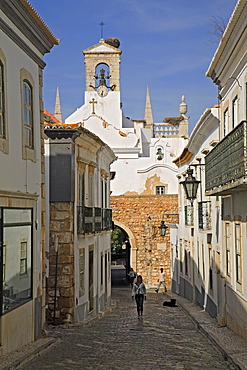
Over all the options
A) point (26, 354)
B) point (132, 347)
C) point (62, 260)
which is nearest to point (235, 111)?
point (132, 347)

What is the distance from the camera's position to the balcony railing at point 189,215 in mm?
22484

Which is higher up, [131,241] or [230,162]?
[230,162]

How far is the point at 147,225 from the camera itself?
32.8m

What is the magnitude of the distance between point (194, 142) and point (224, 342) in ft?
33.0

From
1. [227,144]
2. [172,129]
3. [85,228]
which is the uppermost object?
[172,129]

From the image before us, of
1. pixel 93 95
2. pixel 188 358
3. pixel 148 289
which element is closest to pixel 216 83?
pixel 188 358

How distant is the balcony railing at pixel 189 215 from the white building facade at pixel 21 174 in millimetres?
11540

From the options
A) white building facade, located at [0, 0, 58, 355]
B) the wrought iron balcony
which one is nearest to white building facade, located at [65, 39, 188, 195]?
the wrought iron balcony

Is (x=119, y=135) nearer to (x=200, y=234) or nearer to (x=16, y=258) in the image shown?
(x=200, y=234)

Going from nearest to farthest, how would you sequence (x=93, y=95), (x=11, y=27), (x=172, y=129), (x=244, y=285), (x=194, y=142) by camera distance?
(x=11, y=27) < (x=244, y=285) < (x=194, y=142) < (x=93, y=95) < (x=172, y=129)

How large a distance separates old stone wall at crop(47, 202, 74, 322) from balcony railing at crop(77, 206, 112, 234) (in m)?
0.43

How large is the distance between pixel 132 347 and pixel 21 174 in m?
3.95

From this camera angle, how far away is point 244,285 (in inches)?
440

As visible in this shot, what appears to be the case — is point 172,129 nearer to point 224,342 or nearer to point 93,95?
point 93,95
